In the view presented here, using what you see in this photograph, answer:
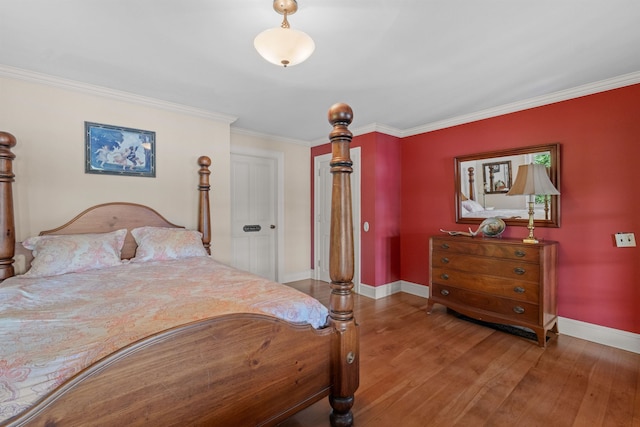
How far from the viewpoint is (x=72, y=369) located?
2.93ft

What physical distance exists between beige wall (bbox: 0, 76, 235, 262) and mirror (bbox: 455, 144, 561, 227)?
114 inches

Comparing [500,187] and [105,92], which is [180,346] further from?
[500,187]

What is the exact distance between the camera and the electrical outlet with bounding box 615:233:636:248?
2348mm

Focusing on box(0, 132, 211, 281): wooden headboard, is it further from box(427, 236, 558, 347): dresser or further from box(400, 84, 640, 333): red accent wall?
box(400, 84, 640, 333): red accent wall

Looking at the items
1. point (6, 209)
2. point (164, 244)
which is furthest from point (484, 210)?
point (6, 209)

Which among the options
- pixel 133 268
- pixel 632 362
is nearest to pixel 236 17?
pixel 133 268

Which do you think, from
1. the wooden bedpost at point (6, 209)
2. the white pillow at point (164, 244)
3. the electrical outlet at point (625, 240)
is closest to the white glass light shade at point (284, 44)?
the white pillow at point (164, 244)

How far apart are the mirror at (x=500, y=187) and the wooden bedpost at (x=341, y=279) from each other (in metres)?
2.36

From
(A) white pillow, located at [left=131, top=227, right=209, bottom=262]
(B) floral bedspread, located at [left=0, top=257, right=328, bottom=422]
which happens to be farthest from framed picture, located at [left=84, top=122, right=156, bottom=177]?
(B) floral bedspread, located at [left=0, top=257, right=328, bottom=422]

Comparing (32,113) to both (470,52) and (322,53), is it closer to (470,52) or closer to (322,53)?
(322,53)

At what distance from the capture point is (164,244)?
257cm

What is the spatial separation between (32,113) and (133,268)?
1.58 meters

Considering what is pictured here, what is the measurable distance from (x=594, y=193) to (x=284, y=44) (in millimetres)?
2871

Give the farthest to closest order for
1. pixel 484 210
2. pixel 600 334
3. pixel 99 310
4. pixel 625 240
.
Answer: pixel 484 210 → pixel 600 334 → pixel 625 240 → pixel 99 310
